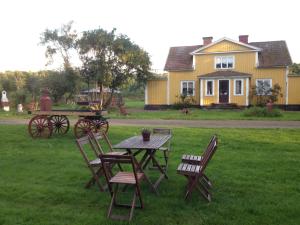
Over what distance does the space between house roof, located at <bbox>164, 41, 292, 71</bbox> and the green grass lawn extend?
19.7m

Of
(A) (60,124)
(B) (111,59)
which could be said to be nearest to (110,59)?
(B) (111,59)

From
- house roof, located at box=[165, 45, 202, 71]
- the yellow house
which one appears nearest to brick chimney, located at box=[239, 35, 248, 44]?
the yellow house

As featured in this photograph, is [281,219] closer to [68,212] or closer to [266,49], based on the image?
[68,212]

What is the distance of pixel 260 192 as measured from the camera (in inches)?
208

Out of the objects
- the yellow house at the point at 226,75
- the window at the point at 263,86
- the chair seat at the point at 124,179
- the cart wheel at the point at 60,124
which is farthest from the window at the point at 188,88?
the chair seat at the point at 124,179

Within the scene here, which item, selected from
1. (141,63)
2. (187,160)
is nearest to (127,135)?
(187,160)

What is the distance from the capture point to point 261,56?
2831 centimetres

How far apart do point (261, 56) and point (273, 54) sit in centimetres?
104

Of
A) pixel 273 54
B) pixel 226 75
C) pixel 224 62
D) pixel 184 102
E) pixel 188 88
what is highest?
pixel 273 54

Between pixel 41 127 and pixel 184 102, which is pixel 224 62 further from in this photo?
pixel 41 127

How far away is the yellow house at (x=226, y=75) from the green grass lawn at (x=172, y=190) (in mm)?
18677

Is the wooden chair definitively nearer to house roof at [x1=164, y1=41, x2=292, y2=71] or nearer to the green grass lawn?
the green grass lawn

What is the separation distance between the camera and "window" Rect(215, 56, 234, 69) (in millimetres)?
28469

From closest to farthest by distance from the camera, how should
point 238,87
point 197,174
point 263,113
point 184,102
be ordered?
point 197,174 < point 263,113 < point 238,87 < point 184,102
